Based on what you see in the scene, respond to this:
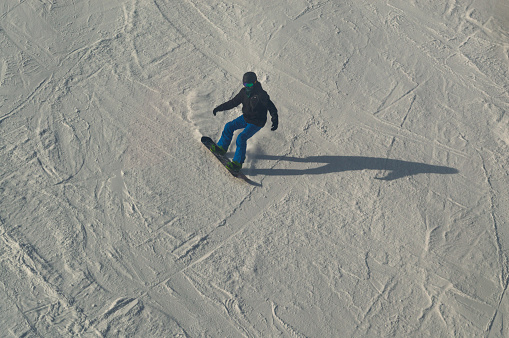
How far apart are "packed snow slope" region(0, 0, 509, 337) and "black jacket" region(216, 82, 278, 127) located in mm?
922

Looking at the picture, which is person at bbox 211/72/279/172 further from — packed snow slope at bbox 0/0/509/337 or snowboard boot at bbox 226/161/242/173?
packed snow slope at bbox 0/0/509/337

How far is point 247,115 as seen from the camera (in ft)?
19.7

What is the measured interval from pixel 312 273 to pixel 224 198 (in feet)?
5.32

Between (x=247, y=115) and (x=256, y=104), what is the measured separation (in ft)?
0.73

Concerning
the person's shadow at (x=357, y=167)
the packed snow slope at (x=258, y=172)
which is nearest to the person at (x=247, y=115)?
the packed snow slope at (x=258, y=172)

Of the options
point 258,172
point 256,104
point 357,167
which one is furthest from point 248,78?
point 357,167

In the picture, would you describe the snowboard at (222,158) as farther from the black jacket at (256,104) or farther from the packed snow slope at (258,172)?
the black jacket at (256,104)

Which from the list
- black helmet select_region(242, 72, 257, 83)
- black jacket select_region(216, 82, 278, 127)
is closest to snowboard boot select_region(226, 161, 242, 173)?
black jacket select_region(216, 82, 278, 127)

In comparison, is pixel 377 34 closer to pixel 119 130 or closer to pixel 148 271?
pixel 119 130

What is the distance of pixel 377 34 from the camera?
8352mm

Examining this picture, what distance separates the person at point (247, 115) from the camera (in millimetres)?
5836

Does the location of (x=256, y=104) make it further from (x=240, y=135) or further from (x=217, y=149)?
(x=217, y=149)

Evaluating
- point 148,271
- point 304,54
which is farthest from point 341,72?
point 148,271

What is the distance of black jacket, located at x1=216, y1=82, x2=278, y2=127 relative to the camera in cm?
585
